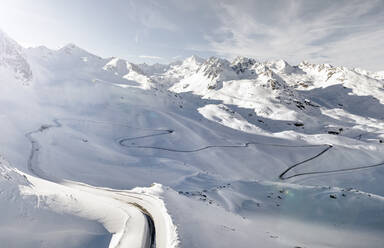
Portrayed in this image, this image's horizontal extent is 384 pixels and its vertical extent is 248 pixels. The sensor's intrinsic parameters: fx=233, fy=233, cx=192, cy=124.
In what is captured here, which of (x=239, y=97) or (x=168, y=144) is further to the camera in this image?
(x=239, y=97)

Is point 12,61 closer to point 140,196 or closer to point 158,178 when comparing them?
point 158,178

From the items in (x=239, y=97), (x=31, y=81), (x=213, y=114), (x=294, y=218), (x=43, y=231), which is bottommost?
(x=43, y=231)

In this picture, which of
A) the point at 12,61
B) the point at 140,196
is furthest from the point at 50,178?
the point at 12,61

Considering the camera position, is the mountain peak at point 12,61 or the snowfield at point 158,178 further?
the mountain peak at point 12,61

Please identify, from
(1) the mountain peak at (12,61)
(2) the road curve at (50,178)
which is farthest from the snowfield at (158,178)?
(1) the mountain peak at (12,61)

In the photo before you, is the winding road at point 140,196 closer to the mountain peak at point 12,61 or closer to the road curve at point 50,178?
the road curve at point 50,178

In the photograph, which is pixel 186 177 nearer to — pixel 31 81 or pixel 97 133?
pixel 97 133

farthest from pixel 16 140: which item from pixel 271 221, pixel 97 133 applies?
pixel 271 221

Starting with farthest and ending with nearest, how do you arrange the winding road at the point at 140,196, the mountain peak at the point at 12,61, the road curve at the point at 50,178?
the mountain peak at the point at 12,61, the winding road at the point at 140,196, the road curve at the point at 50,178
